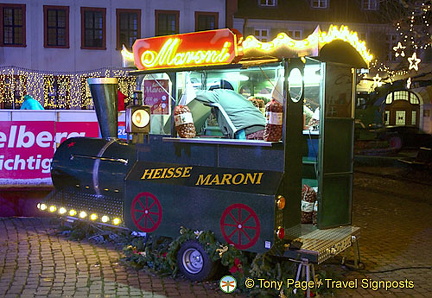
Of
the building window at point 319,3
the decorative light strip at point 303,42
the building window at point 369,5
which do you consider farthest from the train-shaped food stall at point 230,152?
the building window at point 369,5

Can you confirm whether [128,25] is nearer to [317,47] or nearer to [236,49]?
[236,49]

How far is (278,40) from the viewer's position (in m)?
5.84

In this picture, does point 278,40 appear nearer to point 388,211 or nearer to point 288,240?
point 288,240

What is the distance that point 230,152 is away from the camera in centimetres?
620

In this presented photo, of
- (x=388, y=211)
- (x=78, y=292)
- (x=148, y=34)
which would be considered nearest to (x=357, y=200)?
(x=388, y=211)

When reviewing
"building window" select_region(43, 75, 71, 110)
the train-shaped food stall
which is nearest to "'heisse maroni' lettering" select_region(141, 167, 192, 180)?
the train-shaped food stall

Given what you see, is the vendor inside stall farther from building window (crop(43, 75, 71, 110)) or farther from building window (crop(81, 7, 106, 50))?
building window (crop(81, 7, 106, 50))

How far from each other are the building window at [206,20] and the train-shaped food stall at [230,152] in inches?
781

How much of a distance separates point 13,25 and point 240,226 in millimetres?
23986

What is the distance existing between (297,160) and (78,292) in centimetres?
295

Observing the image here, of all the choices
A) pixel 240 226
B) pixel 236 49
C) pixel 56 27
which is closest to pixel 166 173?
pixel 240 226

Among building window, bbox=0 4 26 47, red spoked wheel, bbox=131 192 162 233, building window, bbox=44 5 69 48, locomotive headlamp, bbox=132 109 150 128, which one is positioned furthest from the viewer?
building window, bbox=44 5 69 48

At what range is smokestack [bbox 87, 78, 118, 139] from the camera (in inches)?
326

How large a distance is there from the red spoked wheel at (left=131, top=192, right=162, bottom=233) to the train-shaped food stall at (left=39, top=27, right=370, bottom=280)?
0.01 m
